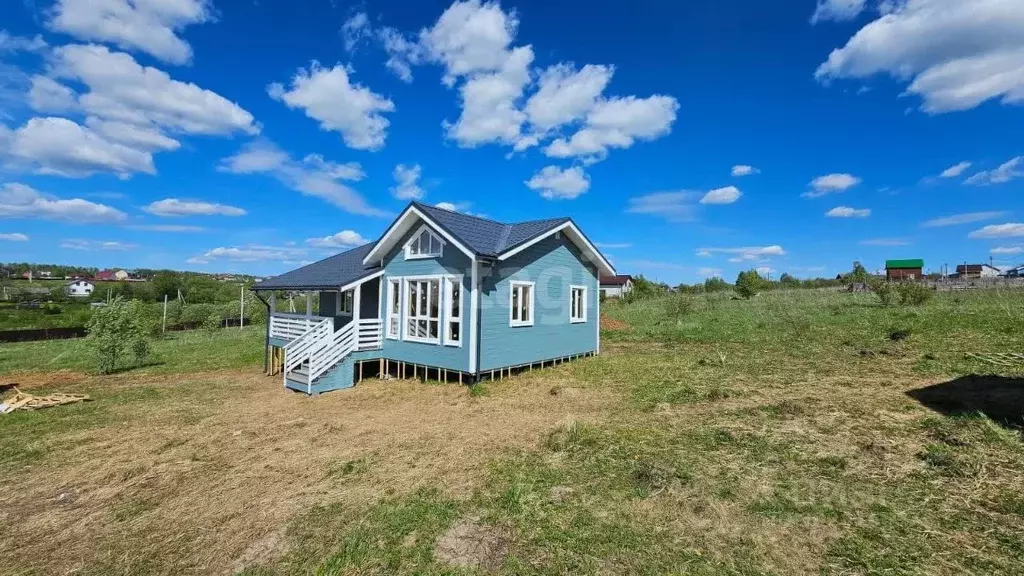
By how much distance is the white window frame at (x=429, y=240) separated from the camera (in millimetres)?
13336

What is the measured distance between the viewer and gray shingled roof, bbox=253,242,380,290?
47.7 ft

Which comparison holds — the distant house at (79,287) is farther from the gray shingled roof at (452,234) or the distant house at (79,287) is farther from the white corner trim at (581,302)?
the white corner trim at (581,302)

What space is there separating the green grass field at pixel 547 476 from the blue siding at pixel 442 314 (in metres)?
0.88

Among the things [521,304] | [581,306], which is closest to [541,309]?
[521,304]

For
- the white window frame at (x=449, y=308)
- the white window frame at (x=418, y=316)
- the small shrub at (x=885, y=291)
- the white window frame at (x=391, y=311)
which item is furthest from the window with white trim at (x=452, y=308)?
the small shrub at (x=885, y=291)

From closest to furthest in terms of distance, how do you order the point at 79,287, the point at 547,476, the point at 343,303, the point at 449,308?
the point at 547,476 → the point at 449,308 → the point at 343,303 → the point at 79,287

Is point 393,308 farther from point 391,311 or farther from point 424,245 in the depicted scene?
point 424,245

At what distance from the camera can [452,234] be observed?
1244 cm

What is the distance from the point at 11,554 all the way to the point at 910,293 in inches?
1282

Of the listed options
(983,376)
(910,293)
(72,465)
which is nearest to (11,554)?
(72,465)

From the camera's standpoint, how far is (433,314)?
13875 millimetres

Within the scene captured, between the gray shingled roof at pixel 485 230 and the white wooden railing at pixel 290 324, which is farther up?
the gray shingled roof at pixel 485 230

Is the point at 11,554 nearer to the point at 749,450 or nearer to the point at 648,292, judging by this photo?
the point at 749,450

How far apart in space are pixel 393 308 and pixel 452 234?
392 cm
